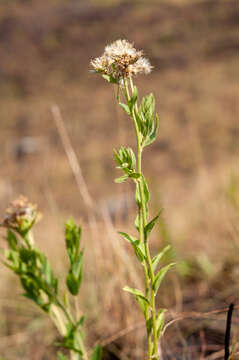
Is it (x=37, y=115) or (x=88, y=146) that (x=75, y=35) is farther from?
(x=88, y=146)

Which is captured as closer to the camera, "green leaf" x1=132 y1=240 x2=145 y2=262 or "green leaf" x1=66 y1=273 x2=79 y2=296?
"green leaf" x1=132 y1=240 x2=145 y2=262

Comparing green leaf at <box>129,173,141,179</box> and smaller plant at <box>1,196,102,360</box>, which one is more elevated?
green leaf at <box>129,173,141,179</box>

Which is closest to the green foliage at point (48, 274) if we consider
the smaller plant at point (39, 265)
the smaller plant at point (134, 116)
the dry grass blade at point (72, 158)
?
the smaller plant at point (39, 265)

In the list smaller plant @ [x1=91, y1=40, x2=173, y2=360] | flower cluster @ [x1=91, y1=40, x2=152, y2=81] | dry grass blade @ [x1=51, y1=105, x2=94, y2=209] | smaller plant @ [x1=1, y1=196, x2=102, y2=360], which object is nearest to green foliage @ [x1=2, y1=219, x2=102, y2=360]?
smaller plant @ [x1=1, y1=196, x2=102, y2=360]

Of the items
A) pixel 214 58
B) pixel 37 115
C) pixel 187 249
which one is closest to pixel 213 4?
pixel 214 58

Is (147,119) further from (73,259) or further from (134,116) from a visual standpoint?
(73,259)

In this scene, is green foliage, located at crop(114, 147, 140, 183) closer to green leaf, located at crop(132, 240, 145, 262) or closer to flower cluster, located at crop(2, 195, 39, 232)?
green leaf, located at crop(132, 240, 145, 262)
